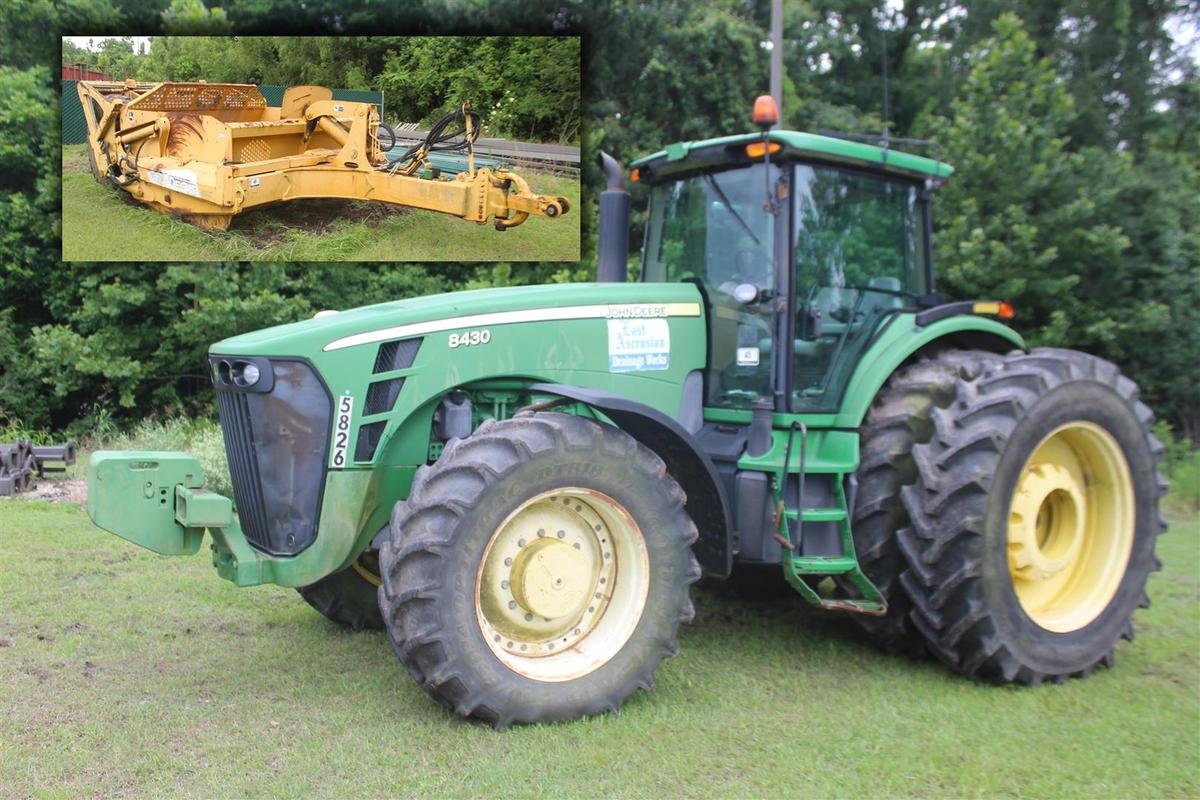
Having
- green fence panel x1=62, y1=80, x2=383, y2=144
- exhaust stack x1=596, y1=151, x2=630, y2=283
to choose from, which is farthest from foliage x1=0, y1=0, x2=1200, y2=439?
exhaust stack x1=596, y1=151, x2=630, y2=283

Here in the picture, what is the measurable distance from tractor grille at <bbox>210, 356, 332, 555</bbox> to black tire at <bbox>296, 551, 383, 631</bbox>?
89 centimetres

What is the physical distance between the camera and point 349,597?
521cm

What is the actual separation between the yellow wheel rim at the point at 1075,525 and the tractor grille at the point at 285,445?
3.18 metres

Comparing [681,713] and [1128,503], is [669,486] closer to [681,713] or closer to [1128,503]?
[681,713]

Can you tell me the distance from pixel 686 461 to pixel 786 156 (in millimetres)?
1500

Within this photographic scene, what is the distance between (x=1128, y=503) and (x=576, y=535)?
2.87 metres

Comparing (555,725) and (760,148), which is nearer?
(555,725)

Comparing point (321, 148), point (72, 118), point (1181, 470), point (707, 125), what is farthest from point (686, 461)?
point (707, 125)

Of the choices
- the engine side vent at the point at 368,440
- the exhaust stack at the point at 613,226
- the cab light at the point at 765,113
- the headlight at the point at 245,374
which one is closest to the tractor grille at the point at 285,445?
the headlight at the point at 245,374

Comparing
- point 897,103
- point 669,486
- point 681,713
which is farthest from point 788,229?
point 897,103

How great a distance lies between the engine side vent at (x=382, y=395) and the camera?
426 cm

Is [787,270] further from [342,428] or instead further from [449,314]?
[342,428]

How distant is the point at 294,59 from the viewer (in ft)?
31.2

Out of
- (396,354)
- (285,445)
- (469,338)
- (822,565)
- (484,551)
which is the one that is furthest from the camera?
(822,565)
